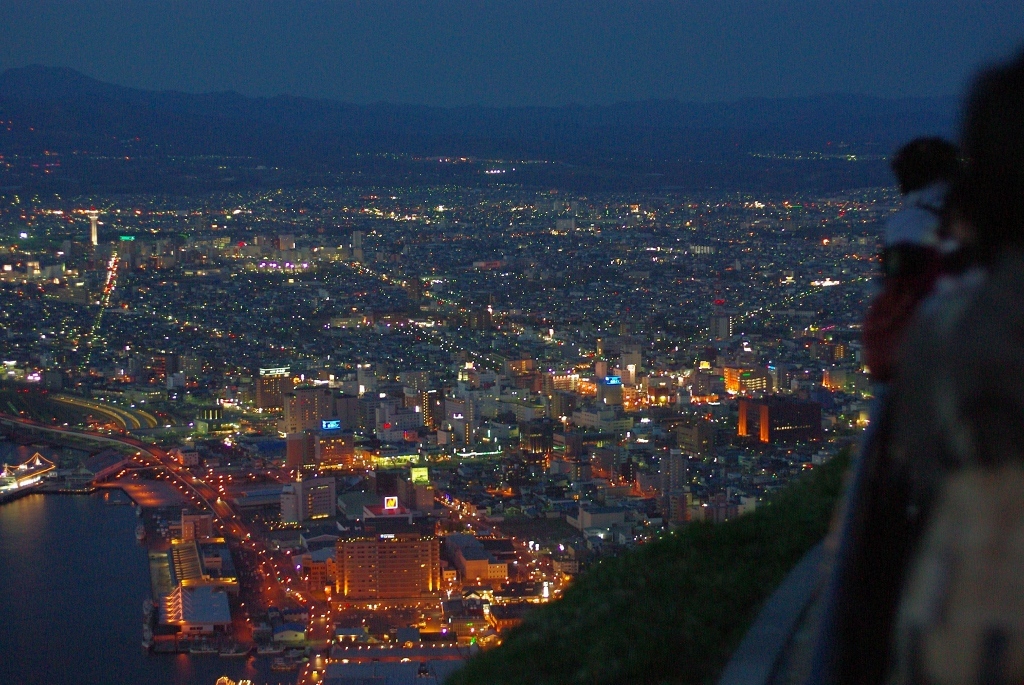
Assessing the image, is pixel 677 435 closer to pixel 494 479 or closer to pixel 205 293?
pixel 494 479

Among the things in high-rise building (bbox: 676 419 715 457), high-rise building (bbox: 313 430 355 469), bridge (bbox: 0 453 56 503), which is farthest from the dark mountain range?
bridge (bbox: 0 453 56 503)

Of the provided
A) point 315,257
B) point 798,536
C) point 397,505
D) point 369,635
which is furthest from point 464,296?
point 798,536

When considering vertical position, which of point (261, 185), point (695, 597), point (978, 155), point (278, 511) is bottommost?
point (278, 511)

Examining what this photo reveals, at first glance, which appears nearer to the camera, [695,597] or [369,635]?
[695,597]

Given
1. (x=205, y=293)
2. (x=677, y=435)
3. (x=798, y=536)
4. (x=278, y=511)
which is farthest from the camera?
(x=205, y=293)

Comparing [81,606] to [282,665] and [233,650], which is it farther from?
[282,665]

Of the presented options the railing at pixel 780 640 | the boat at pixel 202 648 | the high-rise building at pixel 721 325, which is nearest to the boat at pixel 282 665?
the boat at pixel 202 648

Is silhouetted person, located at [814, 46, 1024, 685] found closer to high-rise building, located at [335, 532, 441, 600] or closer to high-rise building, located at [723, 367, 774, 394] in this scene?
high-rise building, located at [335, 532, 441, 600]

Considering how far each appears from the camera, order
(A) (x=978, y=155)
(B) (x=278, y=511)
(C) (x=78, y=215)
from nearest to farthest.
A: (A) (x=978, y=155)
(B) (x=278, y=511)
(C) (x=78, y=215)
